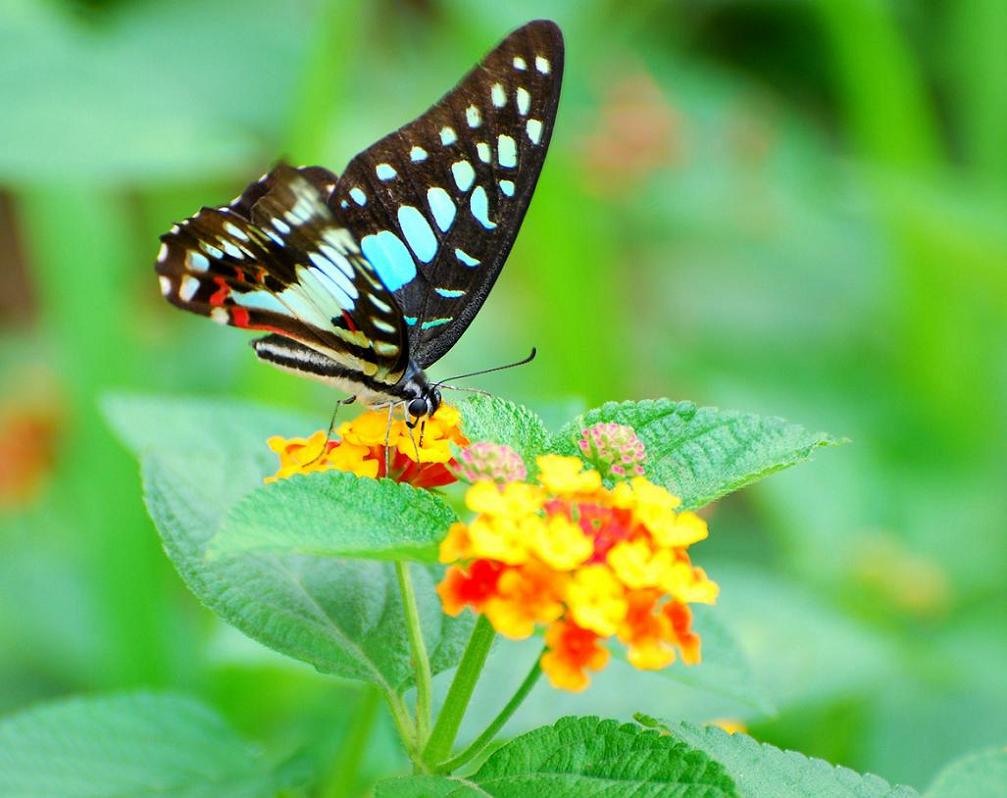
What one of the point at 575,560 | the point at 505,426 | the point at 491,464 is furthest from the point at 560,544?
the point at 505,426

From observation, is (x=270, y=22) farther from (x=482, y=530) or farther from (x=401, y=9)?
(x=482, y=530)

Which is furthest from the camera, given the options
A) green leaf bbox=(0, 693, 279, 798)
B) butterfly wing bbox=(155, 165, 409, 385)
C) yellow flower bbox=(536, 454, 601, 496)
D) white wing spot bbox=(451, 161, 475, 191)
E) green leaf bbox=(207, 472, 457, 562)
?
white wing spot bbox=(451, 161, 475, 191)

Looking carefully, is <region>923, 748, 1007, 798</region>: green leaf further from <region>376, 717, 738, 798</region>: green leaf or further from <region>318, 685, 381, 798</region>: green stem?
<region>318, 685, 381, 798</region>: green stem

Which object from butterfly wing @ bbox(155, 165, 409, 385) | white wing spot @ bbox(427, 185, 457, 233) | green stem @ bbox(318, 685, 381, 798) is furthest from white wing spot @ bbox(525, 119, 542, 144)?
green stem @ bbox(318, 685, 381, 798)

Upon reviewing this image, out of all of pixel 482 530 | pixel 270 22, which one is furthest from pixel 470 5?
pixel 482 530

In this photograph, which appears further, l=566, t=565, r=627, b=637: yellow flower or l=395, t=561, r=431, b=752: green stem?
l=395, t=561, r=431, b=752: green stem

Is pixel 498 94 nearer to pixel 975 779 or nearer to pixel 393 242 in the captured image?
pixel 393 242

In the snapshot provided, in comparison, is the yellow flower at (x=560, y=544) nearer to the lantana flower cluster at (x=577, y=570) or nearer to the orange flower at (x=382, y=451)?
the lantana flower cluster at (x=577, y=570)

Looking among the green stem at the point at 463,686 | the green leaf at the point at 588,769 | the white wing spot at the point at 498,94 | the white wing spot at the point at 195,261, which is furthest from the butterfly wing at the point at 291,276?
the green leaf at the point at 588,769
